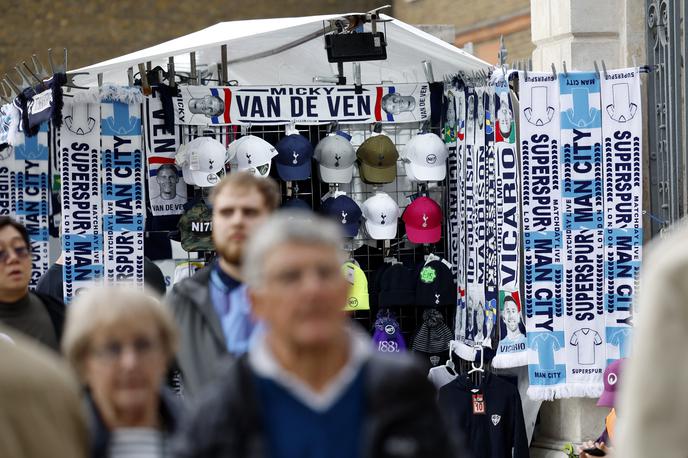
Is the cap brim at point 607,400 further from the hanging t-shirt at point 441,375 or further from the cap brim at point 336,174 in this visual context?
the cap brim at point 336,174

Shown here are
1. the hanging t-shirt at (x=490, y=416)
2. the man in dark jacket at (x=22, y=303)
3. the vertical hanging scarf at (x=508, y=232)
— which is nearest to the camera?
the man in dark jacket at (x=22, y=303)

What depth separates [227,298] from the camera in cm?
465

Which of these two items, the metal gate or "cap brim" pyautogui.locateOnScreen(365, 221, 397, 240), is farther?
"cap brim" pyautogui.locateOnScreen(365, 221, 397, 240)

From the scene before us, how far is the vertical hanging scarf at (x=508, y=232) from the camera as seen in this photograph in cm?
907

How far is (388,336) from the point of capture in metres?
9.92

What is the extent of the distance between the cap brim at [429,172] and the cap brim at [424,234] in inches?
13.9

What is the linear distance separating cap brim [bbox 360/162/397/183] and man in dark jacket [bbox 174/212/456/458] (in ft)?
22.7

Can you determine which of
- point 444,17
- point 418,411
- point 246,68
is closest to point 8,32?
point 444,17

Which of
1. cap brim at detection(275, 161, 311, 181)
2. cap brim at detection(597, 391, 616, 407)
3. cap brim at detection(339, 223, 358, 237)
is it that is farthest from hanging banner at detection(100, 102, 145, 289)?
cap brim at detection(597, 391, 616, 407)

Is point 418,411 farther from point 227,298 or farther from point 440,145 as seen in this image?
point 440,145

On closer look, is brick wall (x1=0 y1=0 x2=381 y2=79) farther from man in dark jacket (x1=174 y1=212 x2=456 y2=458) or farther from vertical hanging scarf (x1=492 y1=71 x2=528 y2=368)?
man in dark jacket (x1=174 y1=212 x2=456 y2=458)

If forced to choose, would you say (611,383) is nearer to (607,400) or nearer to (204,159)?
(607,400)

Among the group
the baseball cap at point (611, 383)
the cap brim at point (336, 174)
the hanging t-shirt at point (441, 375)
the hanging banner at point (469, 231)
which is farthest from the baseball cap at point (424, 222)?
the baseball cap at point (611, 383)

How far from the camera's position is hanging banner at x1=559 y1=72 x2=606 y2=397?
9000 millimetres
